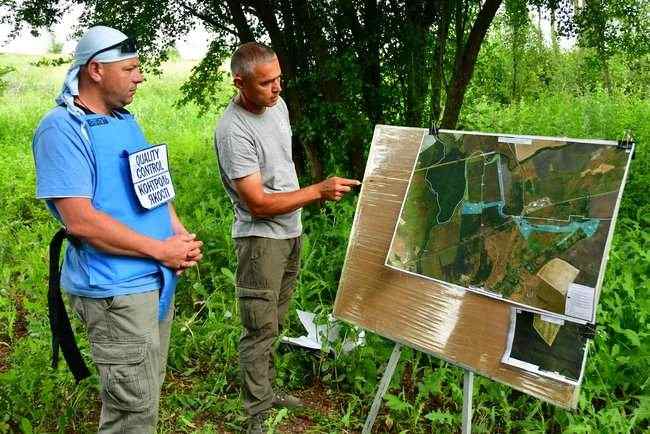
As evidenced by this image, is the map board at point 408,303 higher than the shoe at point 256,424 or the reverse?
higher

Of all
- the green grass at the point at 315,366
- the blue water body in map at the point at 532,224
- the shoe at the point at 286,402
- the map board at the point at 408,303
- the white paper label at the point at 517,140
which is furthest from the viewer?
the shoe at the point at 286,402

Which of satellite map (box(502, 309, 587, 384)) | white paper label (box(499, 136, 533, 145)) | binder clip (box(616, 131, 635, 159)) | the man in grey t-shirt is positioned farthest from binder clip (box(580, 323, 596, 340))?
the man in grey t-shirt

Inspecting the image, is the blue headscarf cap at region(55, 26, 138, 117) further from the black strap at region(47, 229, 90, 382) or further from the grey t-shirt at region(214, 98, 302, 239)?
the grey t-shirt at region(214, 98, 302, 239)

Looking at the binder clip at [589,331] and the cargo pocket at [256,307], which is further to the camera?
the cargo pocket at [256,307]

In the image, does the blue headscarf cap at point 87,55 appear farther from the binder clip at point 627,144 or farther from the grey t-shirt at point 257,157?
the binder clip at point 627,144

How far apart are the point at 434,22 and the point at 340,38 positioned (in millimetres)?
914

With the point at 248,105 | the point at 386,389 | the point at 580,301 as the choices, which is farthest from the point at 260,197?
the point at 580,301

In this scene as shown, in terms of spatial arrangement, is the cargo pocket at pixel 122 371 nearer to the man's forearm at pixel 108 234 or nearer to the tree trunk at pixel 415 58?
the man's forearm at pixel 108 234

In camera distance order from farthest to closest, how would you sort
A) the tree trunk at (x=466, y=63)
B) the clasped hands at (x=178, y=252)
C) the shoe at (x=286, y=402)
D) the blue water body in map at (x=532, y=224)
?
1. the tree trunk at (x=466, y=63)
2. the shoe at (x=286, y=402)
3. the blue water body in map at (x=532, y=224)
4. the clasped hands at (x=178, y=252)

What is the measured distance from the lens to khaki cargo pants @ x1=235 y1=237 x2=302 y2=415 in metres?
2.74

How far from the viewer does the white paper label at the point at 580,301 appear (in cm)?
212

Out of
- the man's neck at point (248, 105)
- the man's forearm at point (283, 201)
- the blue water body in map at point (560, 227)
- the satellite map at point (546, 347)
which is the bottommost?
the satellite map at point (546, 347)

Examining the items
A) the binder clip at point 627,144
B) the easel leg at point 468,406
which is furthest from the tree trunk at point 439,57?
the easel leg at point 468,406

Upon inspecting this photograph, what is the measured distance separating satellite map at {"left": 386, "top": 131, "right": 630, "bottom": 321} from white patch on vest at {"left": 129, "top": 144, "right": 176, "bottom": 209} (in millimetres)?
1056
